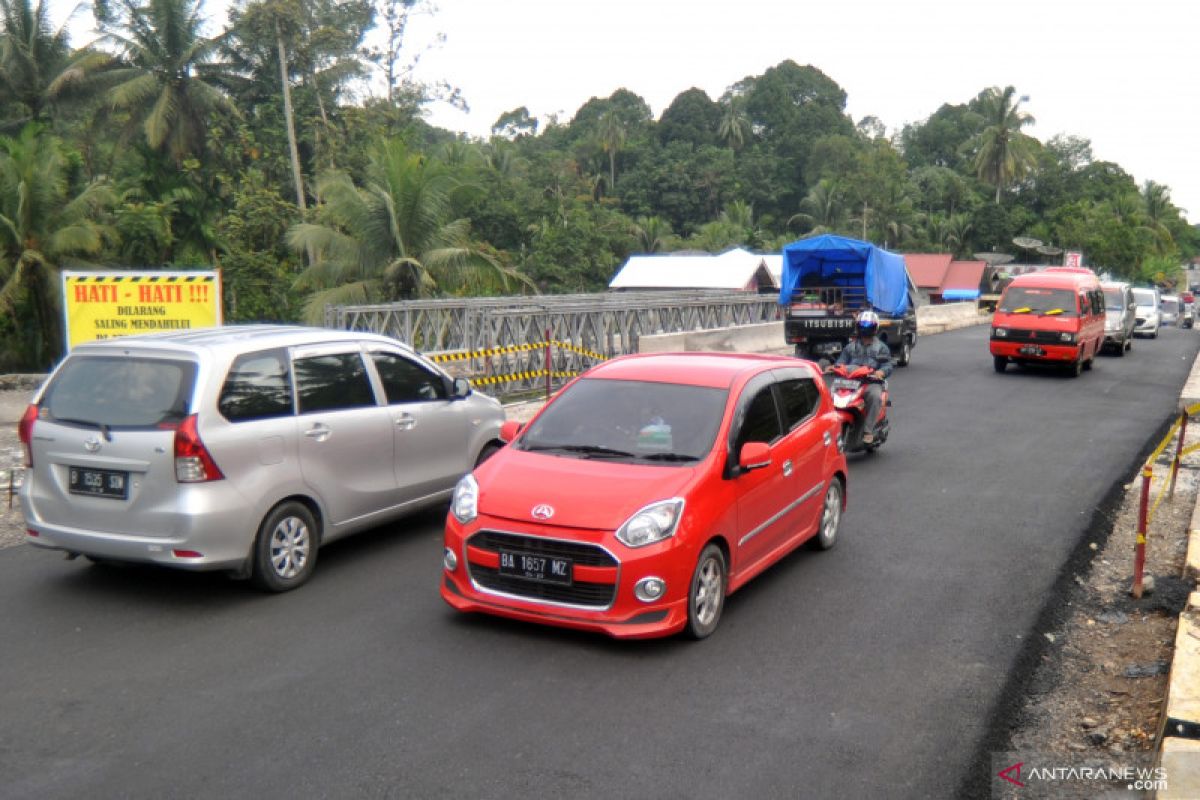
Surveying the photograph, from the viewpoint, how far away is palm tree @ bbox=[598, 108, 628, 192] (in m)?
87.1

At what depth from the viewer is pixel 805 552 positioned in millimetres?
8414

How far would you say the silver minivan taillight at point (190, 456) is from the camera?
21.4ft

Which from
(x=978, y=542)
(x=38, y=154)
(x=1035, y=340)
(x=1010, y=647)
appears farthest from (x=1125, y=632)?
(x=38, y=154)

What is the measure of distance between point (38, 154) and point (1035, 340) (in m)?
23.7

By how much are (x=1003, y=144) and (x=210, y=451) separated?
83.1m

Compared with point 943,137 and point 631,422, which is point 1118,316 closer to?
Result: point 631,422

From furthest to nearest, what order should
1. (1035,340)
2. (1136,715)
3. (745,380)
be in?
(1035,340) < (745,380) < (1136,715)

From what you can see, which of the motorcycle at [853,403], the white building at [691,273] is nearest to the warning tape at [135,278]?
the motorcycle at [853,403]

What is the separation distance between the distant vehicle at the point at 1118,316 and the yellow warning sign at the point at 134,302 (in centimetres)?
2059

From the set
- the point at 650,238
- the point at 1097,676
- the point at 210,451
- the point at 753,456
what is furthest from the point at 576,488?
the point at 650,238

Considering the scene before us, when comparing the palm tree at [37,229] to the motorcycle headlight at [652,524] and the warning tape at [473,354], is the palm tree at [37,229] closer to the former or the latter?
the warning tape at [473,354]

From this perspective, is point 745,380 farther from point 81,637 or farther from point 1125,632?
point 81,637

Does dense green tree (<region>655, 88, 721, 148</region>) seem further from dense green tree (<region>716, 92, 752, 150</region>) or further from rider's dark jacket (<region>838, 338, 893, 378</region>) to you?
rider's dark jacket (<region>838, 338, 893, 378</region>)

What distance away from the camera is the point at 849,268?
23.0 meters
